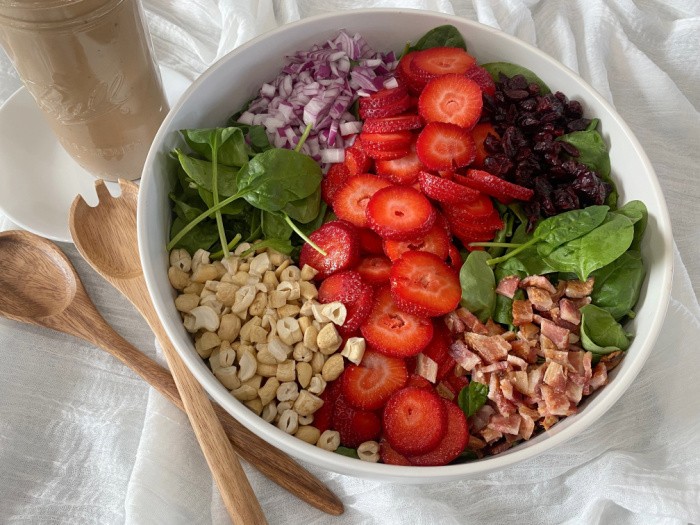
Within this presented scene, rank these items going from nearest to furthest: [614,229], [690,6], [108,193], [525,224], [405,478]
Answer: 1. [405,478]
2. [614,229]
3. [525,224]
4. [108,193]
5. [690,6]

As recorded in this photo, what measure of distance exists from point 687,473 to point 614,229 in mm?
509

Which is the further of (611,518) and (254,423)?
(611,518)

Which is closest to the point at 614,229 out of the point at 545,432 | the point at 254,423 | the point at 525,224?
the point at 525,224

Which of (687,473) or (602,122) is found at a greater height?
(602,122)

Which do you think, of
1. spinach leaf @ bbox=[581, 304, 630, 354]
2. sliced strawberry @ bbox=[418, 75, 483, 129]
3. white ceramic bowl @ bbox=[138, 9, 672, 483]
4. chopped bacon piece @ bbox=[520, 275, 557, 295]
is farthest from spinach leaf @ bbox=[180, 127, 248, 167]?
spinach leaf @ bbox=[581, 304, 630, 354]

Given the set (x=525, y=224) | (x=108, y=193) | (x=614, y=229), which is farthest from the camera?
(x=108, y=193)

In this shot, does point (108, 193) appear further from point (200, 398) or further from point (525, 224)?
point (525, 224)

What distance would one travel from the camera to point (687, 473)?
1331 mm

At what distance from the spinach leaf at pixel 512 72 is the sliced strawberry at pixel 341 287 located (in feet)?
1.88

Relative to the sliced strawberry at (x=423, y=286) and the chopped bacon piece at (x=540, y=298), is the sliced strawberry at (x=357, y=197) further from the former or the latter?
the chopped bacon piece at (x=540, y=298)

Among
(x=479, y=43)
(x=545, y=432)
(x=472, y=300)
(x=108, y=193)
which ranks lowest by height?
(x=545, y=432)

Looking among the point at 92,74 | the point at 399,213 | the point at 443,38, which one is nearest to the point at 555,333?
the point at 399,213

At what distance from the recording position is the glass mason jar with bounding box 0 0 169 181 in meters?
1.18

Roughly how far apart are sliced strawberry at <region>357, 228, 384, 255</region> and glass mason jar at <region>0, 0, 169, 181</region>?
56 cm
